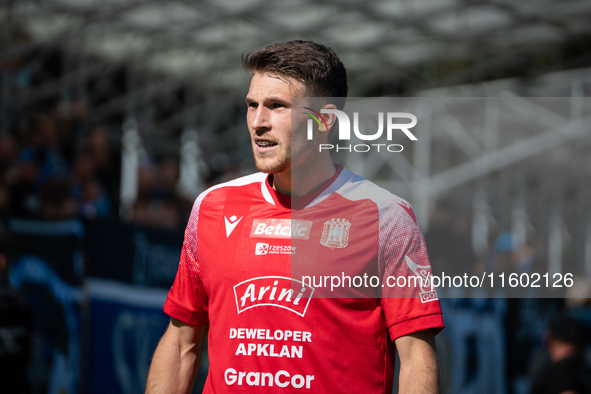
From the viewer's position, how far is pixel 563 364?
18.4 feet

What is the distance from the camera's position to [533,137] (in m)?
14.3

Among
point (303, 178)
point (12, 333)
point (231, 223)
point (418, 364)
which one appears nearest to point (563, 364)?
point (418, 364)

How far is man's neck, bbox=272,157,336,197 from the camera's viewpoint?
254 centimetres

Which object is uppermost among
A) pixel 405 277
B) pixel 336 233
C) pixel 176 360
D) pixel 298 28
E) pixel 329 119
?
pixel 298 28

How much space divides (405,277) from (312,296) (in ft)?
1.13

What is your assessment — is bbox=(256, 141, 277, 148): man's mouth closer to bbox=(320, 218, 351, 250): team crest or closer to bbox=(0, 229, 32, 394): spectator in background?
bbox=(320, 218, 351, 250): team crest

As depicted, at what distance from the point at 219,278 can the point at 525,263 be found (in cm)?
806

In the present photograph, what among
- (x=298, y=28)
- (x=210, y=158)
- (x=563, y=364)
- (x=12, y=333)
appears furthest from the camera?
(x=210, y=158)

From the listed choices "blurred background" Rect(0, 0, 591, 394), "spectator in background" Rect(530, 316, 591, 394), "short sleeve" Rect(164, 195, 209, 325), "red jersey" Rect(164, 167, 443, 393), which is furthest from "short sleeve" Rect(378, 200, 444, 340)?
"spectator in background" Rect(530, 316, 591, 394)

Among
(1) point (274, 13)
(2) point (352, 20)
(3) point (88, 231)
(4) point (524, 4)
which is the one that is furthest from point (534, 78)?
(3) point (88, 231)

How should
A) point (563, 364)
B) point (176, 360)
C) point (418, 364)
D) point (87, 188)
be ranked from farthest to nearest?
point (87, 188)
point (563, 364)
point (176, 360)
point (418, 364)

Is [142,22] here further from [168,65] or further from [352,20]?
[352,20]

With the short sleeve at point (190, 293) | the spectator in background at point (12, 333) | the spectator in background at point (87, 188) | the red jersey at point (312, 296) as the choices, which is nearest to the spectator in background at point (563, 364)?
the red jersey at point (312, 296)

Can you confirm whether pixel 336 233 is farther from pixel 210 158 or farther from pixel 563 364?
pixel 210 158
